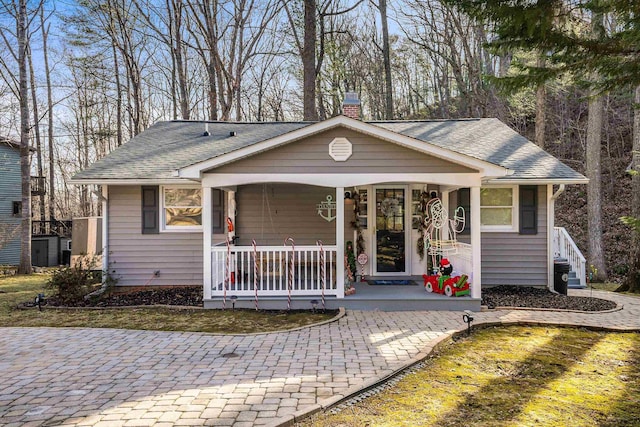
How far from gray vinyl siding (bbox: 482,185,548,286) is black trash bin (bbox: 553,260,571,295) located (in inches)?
7.6

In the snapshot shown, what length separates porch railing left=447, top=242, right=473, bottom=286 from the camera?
8.06 m

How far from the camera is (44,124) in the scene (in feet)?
80.4

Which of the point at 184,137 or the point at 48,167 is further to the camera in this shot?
the point at 48,167

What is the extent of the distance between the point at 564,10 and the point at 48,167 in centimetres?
3039

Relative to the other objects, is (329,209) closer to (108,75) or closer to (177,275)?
(177,275)

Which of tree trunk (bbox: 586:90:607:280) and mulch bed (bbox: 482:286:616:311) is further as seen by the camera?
tree trunk (bbox: 586:90:607:280)

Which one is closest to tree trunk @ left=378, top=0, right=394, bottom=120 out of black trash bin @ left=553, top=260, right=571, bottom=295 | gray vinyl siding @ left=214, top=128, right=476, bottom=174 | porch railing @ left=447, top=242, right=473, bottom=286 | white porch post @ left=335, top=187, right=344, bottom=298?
black trash bin @ left=553, top=260, right=571, bottom=295

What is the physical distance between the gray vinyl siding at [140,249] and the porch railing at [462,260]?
559cm

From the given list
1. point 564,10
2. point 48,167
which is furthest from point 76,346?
point 48,167

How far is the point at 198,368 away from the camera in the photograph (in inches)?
193

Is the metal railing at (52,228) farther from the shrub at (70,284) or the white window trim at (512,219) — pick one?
the white window trim at (512,219)

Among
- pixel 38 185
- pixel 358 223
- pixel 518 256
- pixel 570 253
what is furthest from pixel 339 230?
pixel 38 185

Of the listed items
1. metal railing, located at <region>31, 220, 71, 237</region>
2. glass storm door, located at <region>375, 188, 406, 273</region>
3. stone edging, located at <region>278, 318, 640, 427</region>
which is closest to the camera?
stone edging, located at <region>278, 318, 640, 427</region>

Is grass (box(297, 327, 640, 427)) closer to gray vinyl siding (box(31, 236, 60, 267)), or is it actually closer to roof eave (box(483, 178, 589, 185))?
roof eave (box(483, 178, 589, 185))
